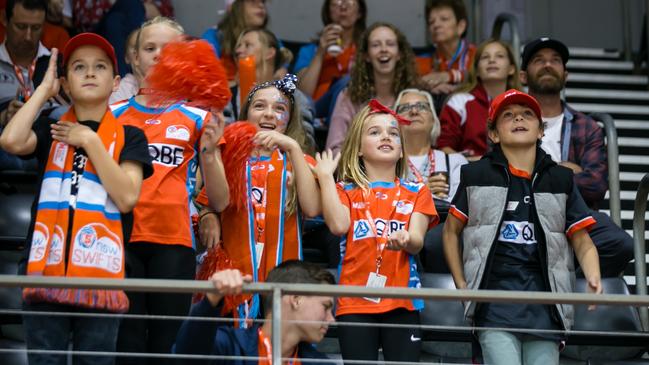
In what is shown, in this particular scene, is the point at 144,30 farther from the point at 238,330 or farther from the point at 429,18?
the point at 429,18

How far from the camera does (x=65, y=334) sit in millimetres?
4262

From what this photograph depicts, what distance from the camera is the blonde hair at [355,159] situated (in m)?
5.48

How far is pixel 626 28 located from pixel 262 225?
5.15 m

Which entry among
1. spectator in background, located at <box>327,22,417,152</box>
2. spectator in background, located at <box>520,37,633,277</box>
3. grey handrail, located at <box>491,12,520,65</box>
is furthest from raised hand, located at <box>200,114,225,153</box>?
grey handrail, located at <box>491,12,520,65</box>

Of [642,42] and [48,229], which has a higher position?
[642,42]

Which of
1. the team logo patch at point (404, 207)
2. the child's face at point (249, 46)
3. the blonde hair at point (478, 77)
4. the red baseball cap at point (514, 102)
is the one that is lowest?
the team logo patch at point (404, 207)

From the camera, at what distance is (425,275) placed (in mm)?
6066

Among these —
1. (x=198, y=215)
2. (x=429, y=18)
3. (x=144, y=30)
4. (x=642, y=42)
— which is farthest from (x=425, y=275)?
(x=642, y=42)

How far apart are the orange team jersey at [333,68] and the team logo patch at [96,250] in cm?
388

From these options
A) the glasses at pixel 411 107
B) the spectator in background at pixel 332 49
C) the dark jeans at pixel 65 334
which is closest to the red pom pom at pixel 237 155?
the dark jeans at pixel 65 334

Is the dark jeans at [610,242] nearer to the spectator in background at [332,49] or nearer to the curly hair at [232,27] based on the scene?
the spectator in background at [332,49]

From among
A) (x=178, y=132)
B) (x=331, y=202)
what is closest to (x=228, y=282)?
(x=178, y=132)

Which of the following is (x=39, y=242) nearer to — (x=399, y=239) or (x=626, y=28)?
(x=399, y=239)

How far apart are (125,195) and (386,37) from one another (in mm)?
3312
